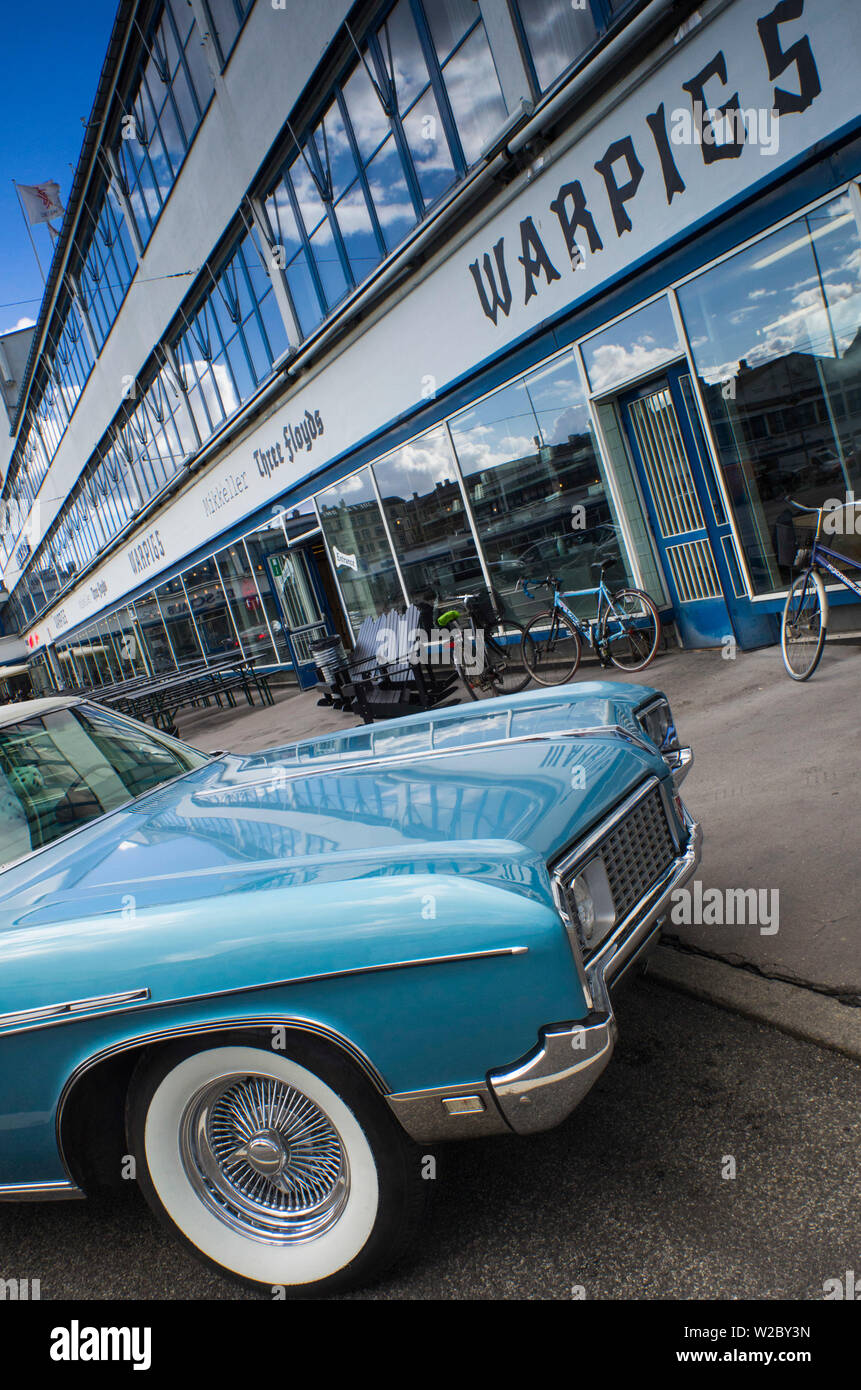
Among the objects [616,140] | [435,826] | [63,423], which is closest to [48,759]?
[435,826]

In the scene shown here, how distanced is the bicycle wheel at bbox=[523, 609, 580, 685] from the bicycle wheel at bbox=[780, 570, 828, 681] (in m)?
2.92

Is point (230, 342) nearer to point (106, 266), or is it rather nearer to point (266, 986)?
point (106, 266)

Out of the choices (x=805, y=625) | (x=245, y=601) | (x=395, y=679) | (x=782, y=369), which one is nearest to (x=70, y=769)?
(x=805, y=625)

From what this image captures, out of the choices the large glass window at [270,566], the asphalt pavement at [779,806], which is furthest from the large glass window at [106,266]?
the asphalt pavement at [779,806]

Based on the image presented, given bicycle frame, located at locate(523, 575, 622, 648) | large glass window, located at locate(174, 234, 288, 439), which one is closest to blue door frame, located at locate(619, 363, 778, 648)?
bicycle frame, located at locate(523, 575, 622, 648)

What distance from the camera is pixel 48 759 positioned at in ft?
11.5

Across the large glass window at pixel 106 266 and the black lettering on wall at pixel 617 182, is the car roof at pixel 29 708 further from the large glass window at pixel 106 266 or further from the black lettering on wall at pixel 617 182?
the large glass window at pixel 106 266

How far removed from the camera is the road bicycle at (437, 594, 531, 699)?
30.3 feet

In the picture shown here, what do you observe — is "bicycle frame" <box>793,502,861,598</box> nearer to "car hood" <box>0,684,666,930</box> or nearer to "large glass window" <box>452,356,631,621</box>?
"large glass window" <box>452,356,631,621</box>

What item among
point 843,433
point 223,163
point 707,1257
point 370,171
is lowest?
point 707,1257

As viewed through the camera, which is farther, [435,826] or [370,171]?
[370,171]

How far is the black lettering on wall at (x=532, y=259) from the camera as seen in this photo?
8.40 meters
